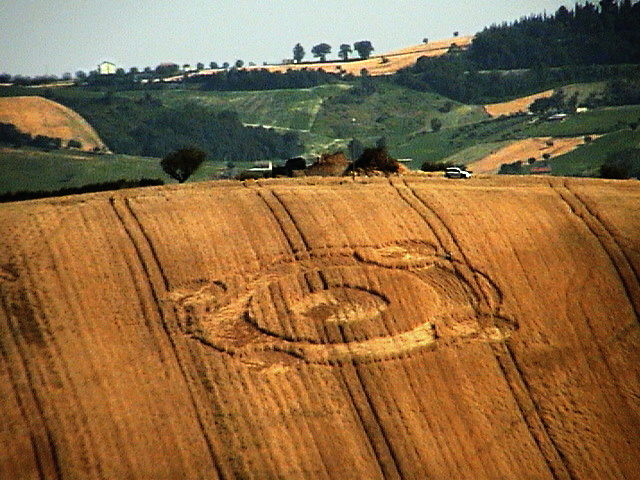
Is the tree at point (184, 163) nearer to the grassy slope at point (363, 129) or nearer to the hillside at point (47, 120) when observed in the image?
the grassy slope at point (363, 129)

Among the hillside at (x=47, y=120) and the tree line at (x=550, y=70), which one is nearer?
the hillside at (x=47, y=120)

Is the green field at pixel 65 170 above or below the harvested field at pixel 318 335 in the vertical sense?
above

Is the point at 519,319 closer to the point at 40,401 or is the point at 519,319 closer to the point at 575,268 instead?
the point at 575,268

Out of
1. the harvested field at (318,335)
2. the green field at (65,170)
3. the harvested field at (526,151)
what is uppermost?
the green field at (65,170)

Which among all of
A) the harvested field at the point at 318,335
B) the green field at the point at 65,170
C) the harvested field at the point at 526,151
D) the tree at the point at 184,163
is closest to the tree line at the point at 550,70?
the harvested field at the point at 526,151

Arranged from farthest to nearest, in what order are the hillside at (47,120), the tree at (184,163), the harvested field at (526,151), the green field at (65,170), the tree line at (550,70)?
the tree line at (550,70), the hillside at (47,120), the harvested field at (526,151), the green field at (65,170), the tree at (184,163)

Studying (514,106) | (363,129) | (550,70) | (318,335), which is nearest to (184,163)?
(318,335)

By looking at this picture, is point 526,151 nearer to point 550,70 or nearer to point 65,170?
point 65,170

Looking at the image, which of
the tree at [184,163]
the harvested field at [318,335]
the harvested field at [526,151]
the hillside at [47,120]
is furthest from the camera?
the hillside at [47,120]
